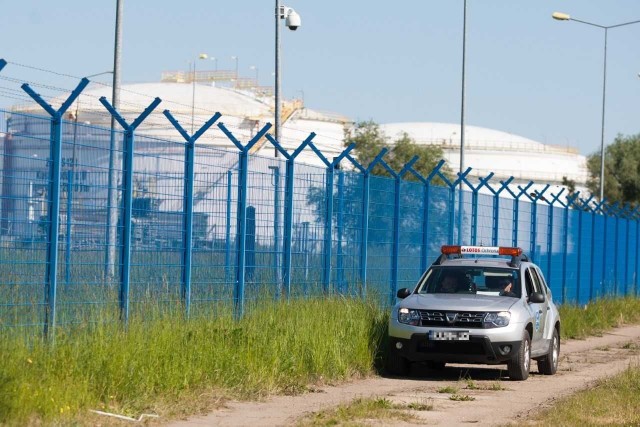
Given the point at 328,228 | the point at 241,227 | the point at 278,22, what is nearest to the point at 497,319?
the point at 241,227

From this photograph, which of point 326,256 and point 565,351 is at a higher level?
point 326,256

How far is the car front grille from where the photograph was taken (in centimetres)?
1582

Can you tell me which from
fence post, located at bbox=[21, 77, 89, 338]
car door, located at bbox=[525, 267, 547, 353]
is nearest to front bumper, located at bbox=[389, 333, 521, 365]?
car door, located at bbox=[525, 267, 547, 353]

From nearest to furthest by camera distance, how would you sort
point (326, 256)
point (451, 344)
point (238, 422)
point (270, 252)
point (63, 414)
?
point (63, 414) < point (238, 422) < point (451, 344) < point (270, 252) < point (326, 256)

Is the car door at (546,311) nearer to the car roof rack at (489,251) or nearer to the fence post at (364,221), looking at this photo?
the car roof rack at (489,251)

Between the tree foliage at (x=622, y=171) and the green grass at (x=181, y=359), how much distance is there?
7339 cm

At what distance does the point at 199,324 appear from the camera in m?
13.9

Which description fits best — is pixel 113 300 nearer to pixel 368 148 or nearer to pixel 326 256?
pixel 326 256

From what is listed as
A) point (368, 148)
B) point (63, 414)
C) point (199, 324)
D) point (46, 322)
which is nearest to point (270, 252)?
point (199, 324)

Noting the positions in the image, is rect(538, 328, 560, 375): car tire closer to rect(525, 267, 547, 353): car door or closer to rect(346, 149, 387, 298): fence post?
rect(525, 267, 547, 353): car door

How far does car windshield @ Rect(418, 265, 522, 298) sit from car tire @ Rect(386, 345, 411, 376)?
127 centimetres

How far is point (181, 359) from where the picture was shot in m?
12.6

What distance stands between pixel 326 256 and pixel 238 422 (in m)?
7.13

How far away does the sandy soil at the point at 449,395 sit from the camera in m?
12.0
